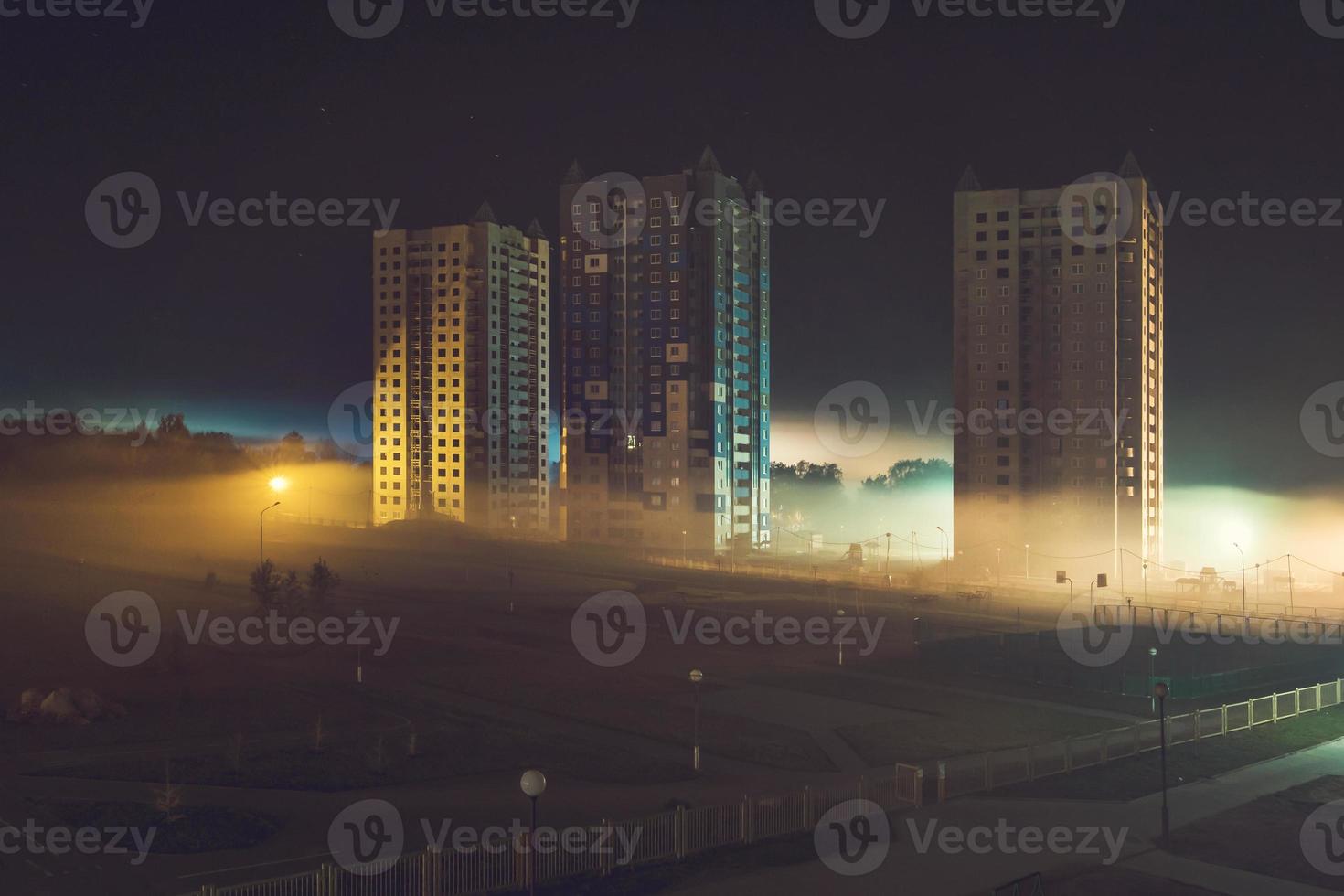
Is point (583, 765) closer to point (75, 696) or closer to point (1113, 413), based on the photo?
point (75, 696)

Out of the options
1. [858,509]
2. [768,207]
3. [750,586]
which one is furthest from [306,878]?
[858,509]

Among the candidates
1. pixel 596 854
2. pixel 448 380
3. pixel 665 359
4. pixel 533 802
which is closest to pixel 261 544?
pixel 665 359

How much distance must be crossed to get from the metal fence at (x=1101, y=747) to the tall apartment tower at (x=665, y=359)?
68.8m

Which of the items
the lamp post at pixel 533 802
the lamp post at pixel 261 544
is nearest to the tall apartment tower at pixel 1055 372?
the lamp post at pixel 261 544

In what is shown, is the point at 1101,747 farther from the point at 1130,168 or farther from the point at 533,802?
the point at 1130,168

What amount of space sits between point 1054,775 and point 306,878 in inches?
672

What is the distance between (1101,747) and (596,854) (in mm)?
14238

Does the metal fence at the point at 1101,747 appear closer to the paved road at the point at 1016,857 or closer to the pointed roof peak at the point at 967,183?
the paved road at the point at 1016,857

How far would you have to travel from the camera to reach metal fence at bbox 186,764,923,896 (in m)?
16.8

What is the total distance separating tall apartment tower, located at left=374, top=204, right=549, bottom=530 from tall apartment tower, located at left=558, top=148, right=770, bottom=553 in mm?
14841

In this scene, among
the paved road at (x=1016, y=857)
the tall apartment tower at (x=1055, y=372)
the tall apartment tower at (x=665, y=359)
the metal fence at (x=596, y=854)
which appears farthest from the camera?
the tall apartment tower at (x=665, y=359)

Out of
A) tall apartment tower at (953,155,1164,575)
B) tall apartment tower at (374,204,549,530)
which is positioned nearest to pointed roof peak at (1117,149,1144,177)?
tall apartment tower at (953,155,1164,575)

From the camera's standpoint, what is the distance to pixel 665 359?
345 ft

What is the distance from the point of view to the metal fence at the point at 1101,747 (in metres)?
24.8
